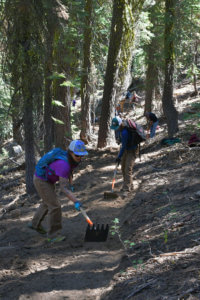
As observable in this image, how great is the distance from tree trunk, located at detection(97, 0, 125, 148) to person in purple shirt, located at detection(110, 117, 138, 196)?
5241 millimetres

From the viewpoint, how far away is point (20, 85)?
30.7ft

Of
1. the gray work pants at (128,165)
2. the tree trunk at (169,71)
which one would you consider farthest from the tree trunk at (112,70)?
the gray work pants at (128,165)

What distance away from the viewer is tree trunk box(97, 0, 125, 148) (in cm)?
1352

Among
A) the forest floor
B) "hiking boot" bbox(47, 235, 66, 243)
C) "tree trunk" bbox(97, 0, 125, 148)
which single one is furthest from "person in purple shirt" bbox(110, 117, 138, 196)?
"tree trunk" bbox(97, 0, 125, 148)

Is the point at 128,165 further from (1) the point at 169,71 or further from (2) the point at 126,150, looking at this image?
(1) the point at 169,71

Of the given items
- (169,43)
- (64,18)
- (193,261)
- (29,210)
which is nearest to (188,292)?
(193,261)

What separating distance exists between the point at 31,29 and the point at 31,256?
6.13 meters

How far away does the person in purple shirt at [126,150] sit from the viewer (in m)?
8.57

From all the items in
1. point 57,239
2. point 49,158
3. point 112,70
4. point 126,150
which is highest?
point 112,70

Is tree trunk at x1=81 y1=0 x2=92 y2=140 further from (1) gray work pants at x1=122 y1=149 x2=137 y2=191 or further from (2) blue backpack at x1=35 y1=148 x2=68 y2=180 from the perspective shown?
(2) blue backpack at x1=35 y1=148 x2=68 y2=180

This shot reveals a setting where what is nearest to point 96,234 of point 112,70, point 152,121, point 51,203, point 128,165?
point 51,203

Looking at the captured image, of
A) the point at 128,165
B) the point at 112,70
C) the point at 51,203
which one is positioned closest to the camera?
the point at 51,203

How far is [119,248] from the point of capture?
5.79 metres

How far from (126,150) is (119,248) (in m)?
3.81
